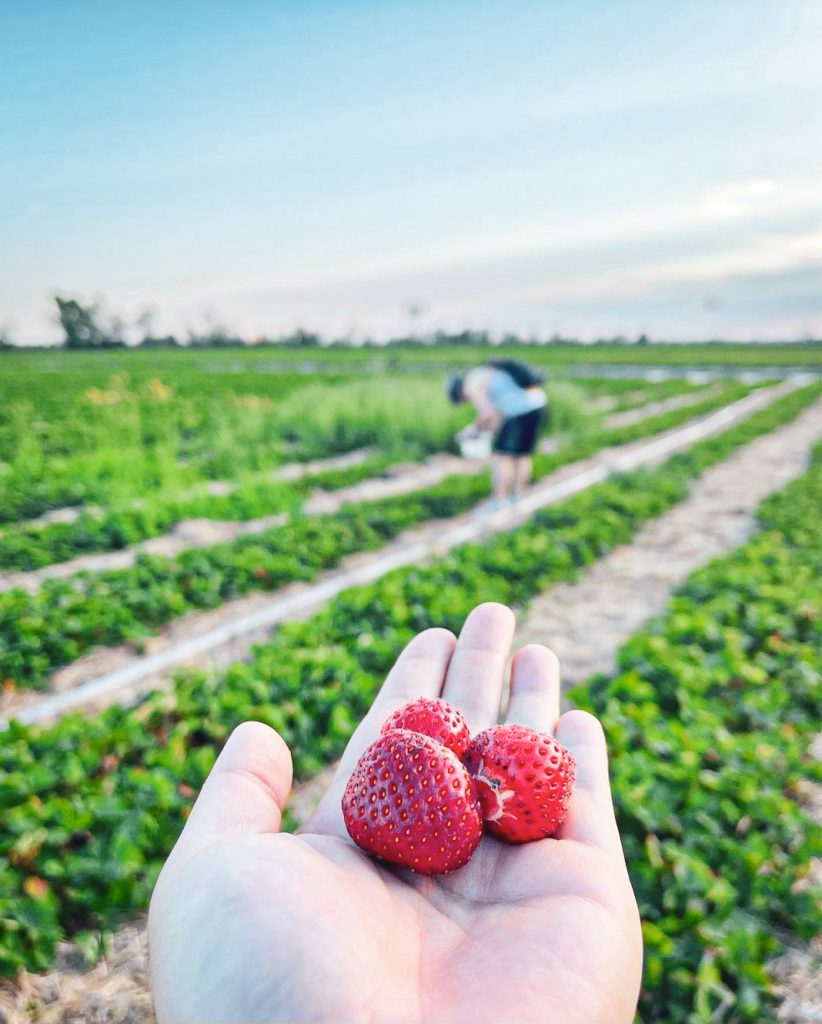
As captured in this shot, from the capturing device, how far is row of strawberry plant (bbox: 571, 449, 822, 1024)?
7.13 ft

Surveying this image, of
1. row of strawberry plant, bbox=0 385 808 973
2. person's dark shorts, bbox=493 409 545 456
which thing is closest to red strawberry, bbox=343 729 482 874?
row of strawberry plant, bbox=0 385 808 973

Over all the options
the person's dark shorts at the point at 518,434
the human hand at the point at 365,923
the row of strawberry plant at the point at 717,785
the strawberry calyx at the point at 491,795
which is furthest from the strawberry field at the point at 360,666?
the strawberry calyx at the point at 491,795

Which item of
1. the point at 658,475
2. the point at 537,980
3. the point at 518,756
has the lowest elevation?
the point at 658,475

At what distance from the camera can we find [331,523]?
6.60 meters

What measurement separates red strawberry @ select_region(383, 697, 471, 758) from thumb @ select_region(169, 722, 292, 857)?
320 millimetres

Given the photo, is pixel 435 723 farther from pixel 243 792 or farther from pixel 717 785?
pixel 717 785

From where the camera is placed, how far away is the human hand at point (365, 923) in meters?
1.23

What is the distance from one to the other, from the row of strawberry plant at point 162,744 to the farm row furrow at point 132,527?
7.96 ft

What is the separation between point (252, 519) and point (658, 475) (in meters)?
5.39

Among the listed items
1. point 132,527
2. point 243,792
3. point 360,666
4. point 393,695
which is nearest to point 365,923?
point 243,792

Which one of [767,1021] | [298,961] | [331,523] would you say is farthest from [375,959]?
[331,523]

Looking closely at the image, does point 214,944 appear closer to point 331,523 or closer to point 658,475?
point 331,523

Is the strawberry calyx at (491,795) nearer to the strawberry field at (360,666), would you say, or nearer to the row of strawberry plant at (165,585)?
the strawberry field at (360,666)

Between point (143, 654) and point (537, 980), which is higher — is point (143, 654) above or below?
below
